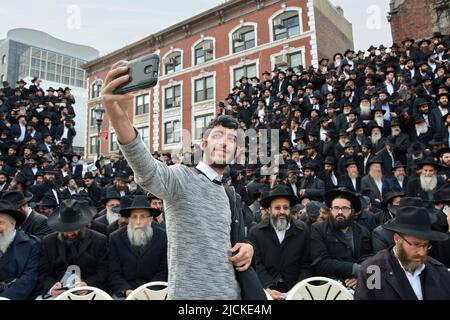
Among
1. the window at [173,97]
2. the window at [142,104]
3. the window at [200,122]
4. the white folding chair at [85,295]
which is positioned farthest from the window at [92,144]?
the white folding chair at [85,295]

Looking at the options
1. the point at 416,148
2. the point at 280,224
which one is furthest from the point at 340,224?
the point at 416,148

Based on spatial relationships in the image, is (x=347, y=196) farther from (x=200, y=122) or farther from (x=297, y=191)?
(x=200, y=122)

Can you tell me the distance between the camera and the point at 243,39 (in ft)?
88.9

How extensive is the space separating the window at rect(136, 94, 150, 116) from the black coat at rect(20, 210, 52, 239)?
2648 cm

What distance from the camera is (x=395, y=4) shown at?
2189 centimetres

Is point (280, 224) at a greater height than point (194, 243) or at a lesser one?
lesser

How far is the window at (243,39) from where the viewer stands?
87.4 feet

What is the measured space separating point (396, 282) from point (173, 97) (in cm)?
2908

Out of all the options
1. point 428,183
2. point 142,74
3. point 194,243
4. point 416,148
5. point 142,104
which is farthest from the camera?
point 142,104

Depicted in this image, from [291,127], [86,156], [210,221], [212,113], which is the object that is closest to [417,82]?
[291,127]

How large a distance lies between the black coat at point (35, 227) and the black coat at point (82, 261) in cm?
90

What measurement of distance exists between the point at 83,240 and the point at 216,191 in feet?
11.3

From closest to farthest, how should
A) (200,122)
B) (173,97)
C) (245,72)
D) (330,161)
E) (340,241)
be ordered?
(340,241) < (330,161) < (245,72) < (200,122) < (173,97)

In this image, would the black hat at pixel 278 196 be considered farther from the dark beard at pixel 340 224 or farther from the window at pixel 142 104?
the window at pixel 142 104
